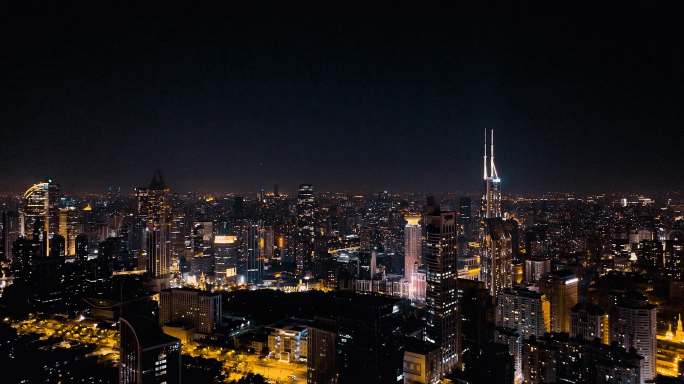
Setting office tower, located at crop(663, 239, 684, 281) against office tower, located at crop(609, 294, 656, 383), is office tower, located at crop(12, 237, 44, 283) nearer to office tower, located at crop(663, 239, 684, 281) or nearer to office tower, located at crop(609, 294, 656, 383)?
office tower, located at crop(609, 294, 656, 383)

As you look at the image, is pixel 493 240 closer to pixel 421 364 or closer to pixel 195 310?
pixel 421 364

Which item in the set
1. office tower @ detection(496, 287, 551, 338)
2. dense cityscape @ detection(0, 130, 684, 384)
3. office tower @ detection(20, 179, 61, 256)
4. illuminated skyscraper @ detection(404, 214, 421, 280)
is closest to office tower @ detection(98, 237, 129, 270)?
dense cityscape @ detection(0, 130, 684, 384)

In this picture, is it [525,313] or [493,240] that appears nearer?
[525,313]

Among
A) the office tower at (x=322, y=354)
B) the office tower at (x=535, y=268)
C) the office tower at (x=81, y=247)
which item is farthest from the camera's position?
the office tower at (x=81, y=247)

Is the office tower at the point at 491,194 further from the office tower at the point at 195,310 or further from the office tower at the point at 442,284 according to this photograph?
the office tower at the point at 195,310

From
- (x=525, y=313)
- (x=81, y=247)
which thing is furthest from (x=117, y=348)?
(x=81, y=247)

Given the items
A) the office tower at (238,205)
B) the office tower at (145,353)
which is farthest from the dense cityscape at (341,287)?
the office tower at (238,205)
